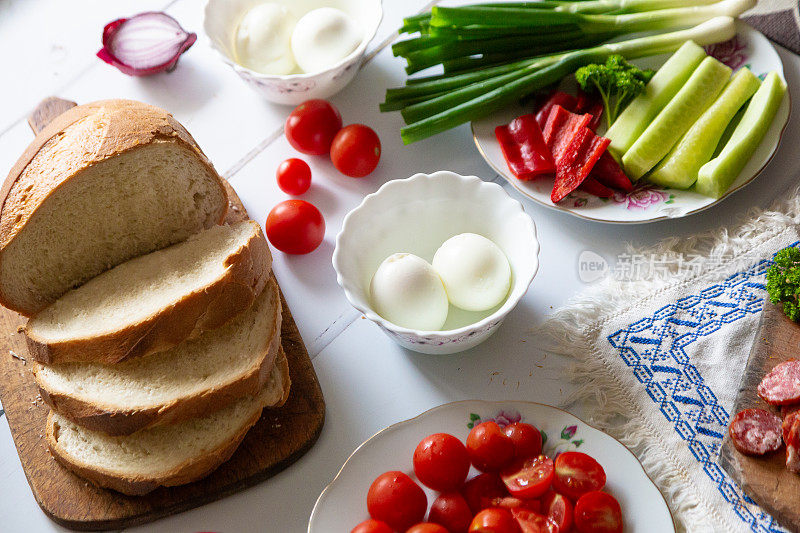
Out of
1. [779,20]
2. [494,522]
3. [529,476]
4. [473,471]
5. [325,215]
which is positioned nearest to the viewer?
[494,522]

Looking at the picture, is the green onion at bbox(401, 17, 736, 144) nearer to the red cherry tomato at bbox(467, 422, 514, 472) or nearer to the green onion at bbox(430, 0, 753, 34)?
the green onion at bbox(430, 0, 753, 34)

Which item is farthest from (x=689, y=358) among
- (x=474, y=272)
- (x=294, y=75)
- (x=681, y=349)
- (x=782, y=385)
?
(x=294, y=75)

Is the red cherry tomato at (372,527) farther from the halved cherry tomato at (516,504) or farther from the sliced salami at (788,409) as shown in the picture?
the sliced salami at (788,409)

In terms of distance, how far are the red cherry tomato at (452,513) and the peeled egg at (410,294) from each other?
43 cm

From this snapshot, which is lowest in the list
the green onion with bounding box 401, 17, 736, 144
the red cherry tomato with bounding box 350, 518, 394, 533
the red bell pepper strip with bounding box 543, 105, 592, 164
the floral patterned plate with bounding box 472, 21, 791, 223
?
the red cherry tomato with bounding box 350, 518, 394, 533

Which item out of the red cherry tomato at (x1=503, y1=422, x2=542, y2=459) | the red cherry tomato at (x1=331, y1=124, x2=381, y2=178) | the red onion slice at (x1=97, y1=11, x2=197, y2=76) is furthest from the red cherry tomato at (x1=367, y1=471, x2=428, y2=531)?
the red onion slice at (x1=97, y1=11, x2=197, y2=76)

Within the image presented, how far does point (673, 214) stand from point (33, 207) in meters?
1.71

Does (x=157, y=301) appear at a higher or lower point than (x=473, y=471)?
higher

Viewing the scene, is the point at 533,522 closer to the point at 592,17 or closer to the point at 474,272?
the point at 474,272

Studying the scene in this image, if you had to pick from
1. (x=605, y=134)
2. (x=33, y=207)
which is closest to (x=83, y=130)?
(x=33, y=207)

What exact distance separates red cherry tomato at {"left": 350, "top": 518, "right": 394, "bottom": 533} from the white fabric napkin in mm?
594

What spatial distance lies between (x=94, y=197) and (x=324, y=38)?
895mm

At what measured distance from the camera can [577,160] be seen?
2.08 m

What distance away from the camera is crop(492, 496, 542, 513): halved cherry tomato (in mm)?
1560
